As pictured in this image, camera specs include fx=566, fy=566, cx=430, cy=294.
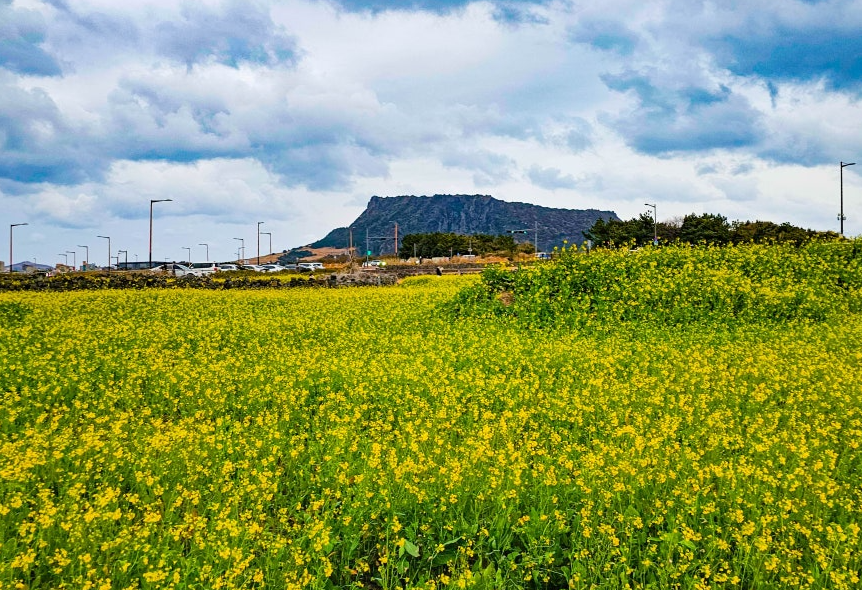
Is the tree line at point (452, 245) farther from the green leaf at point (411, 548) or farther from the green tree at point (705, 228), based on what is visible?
the green leaf at point (411, 548)

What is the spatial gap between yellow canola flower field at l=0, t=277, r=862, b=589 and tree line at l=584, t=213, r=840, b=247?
139 feet

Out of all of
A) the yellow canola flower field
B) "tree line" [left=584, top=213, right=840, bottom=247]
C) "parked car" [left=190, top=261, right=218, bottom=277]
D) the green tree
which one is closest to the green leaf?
the yellow canola flower field

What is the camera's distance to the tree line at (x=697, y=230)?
181 ft

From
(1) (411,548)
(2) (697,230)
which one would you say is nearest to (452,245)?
(2) (697,230)

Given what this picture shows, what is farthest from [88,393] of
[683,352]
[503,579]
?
[683,352]

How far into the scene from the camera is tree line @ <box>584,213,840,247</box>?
55062 millimetres

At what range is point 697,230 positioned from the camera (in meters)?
64.0

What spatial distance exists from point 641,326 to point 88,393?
1090 cm

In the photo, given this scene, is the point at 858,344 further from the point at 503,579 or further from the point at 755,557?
the point at 503,579

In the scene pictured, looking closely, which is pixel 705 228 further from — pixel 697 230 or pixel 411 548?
pixel 411 548

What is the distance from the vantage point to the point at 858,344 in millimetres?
10828

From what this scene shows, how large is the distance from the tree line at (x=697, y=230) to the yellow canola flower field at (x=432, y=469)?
139 ft

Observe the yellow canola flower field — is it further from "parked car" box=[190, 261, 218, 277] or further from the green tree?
the green tree

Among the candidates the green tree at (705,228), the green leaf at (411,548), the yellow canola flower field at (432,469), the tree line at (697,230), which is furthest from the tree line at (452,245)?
the green leaf at (411,548)
